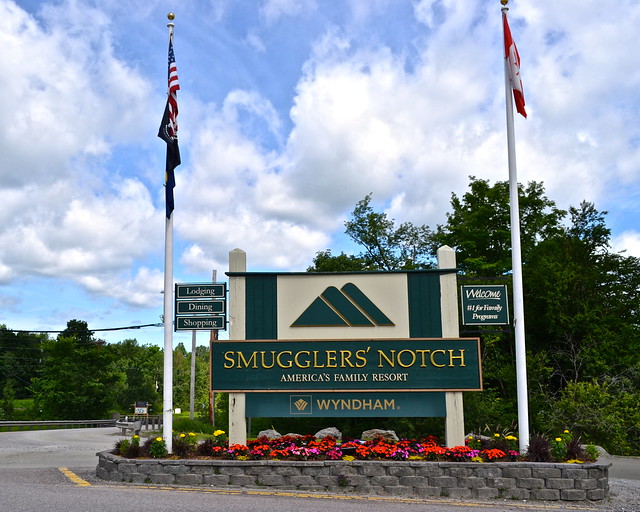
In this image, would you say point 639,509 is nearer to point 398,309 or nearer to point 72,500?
point 398,309

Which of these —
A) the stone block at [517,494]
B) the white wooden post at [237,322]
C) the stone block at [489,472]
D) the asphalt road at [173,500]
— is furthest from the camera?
the white wooden post at [237,322]

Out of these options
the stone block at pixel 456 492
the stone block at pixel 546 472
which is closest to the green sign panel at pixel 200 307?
the stone block at pixel 456 492

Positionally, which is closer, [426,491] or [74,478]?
[426,491]

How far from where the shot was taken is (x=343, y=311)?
13.0 meters

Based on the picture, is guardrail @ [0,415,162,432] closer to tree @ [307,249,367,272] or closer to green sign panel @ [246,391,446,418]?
tree @ [307,249,367,272]

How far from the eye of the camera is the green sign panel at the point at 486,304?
1273 cm

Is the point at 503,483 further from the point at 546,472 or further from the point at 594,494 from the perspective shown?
the point at 594,494

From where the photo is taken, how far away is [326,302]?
13070 mm

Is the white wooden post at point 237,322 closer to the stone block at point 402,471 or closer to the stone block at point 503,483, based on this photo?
the stone block at point 402,471

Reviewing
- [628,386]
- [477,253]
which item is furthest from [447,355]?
[477,253]

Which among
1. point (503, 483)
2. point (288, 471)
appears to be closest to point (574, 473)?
point (503, 483)

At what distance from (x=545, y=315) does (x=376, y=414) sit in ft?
66.9

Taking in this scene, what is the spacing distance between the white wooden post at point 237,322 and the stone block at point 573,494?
19.4 ft

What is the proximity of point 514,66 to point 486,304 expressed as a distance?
15.8 feet
